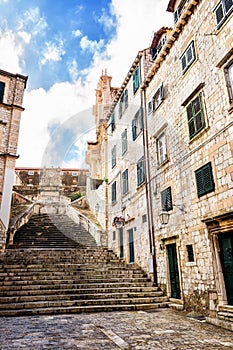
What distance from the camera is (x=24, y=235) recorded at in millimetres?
16875

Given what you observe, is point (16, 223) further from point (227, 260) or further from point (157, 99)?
point (227, 260)

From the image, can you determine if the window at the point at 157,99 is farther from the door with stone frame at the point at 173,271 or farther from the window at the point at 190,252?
the window at the point at 190,252

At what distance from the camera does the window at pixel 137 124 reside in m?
14.7

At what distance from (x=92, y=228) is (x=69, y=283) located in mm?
8217

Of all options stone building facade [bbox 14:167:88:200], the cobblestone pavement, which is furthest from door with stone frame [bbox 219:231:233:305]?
stone building facade [bbox 14:167:88:200]

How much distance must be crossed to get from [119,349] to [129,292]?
19.4ft

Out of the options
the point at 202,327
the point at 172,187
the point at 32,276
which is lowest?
the point at 202,327

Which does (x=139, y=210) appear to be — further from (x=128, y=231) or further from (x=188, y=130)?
(x=188, y=130)

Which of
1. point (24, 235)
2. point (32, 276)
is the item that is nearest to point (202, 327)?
point (32, 276)

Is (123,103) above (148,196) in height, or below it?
above

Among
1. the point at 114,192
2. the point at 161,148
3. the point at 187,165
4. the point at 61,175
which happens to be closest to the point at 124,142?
the point at 114,192

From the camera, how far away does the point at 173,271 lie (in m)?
10.1

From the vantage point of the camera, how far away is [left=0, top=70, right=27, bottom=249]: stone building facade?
17.6m

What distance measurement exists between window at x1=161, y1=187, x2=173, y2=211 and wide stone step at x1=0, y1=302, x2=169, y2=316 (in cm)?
351
